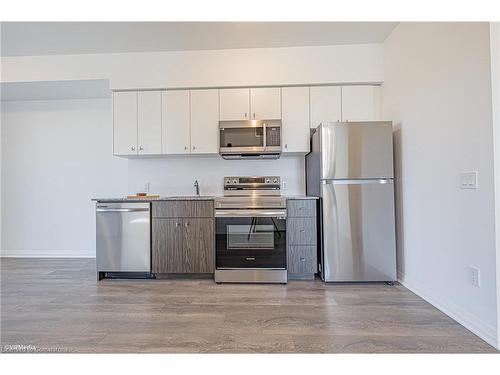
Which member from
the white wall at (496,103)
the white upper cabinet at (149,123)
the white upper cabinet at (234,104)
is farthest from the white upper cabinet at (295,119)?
the white wall at (496,103)

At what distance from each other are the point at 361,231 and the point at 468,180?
1.05 meters

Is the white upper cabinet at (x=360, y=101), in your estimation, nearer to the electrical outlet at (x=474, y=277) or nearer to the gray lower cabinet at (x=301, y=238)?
the gray lower cabinet at (x=301, y=238)

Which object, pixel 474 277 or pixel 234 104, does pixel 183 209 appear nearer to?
pixel 234 104

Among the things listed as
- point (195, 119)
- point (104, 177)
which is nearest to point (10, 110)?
point (104, 177)

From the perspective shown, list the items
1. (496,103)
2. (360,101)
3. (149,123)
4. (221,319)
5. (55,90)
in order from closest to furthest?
(496,103), (221,319), (360,101), (149,123), (55,90)

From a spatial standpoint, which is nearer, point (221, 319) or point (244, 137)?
point (221, 319)

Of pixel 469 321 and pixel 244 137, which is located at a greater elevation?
pixel 244 137

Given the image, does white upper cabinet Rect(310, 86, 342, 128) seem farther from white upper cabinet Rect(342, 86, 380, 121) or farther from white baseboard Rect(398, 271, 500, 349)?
white baseboard Rect(398, 271, 500, 349)

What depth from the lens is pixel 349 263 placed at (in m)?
2.63

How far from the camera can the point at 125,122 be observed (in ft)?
10.6

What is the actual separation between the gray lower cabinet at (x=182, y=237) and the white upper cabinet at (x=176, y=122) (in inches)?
→ 29.7

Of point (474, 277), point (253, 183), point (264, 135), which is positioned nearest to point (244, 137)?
point (264, 135)

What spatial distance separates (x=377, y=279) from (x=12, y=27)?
440 cm

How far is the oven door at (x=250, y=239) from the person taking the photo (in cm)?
272
